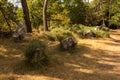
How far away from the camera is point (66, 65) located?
9.08 meters

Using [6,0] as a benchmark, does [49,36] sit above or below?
below

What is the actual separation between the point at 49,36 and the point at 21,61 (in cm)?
501

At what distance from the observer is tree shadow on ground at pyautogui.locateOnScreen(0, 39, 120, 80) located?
26.2ft

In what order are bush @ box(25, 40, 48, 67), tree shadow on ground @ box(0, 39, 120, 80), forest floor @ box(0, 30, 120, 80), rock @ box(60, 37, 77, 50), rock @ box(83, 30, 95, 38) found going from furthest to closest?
rock @ box(83, 30, 95, 38)
rock @ box(60, 37, 77, 50)
bush @ box(25, 40, 48, 67)
tree shadow on ground @ box(0, 39, 120, 80)
forest floor @ box(0, 30, 120, 80)

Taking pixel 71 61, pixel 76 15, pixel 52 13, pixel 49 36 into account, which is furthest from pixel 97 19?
pixel 71 61

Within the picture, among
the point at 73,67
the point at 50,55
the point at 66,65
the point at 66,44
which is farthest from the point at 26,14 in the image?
the point at 73,67

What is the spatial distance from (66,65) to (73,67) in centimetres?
33

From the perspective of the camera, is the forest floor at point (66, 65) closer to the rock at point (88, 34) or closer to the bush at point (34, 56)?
the bush at point (34, 56)

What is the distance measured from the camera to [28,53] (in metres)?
8.42

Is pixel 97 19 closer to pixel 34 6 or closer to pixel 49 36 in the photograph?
pixel 34 6

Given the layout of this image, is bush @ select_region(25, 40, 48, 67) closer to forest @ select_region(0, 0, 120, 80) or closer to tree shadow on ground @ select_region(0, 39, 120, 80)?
forest @ select_region(0, 0, 120, 80)

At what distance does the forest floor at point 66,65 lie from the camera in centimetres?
787

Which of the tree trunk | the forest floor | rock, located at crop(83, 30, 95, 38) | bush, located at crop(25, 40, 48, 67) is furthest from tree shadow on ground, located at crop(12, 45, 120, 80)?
rock, located at crop(83, 30, 95, 38)

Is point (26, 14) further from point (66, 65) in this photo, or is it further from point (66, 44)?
point (66, 65)
